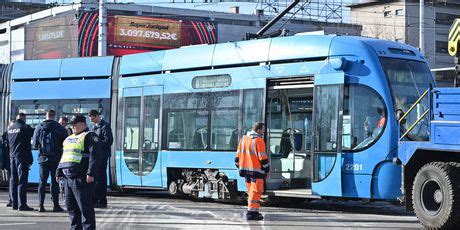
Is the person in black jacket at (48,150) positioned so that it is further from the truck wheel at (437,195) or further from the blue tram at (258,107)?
the truck wheel at (437,195)

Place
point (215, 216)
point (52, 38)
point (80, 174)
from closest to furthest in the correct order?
point (80, 174) → point (215, 216) → point (52, 38)

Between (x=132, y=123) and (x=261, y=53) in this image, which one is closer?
(x=261, y=53)

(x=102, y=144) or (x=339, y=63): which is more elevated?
(x=339, y=63)

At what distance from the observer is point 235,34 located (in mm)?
51000

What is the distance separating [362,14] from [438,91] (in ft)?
225

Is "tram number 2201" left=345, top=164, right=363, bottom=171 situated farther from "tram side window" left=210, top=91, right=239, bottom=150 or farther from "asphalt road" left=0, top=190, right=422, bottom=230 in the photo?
"tram side window" left=210, top=91, right=239, bottom=150

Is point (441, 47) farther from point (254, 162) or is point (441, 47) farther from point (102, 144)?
point (254, 162)

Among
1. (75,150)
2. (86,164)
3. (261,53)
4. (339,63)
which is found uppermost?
(261,53)

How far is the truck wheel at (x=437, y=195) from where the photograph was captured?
1045 cm

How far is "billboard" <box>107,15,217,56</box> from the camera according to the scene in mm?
46438

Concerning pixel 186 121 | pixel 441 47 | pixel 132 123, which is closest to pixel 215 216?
pixel 186 121

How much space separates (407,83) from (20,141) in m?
7.32

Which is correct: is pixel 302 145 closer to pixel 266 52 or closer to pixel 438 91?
pixel 266 52

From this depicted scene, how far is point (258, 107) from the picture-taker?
14.5 metres
